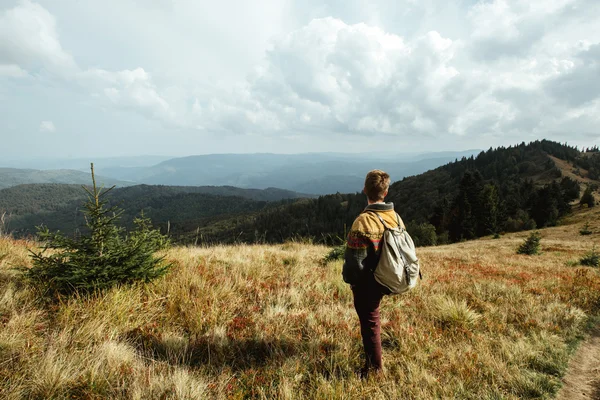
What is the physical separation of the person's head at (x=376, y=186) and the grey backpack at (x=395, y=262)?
278 mm

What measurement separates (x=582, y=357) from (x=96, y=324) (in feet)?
24.0

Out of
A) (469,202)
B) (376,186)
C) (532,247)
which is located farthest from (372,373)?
(469,202)

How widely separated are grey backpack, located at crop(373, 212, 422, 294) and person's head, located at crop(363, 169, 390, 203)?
278 mm

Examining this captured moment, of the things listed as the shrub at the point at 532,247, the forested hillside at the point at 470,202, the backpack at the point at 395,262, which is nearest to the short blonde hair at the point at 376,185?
the backpack at the point at 395,262

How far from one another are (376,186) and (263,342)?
117 inches

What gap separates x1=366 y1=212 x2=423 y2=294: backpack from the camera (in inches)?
119

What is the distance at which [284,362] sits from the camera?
11.9 feet

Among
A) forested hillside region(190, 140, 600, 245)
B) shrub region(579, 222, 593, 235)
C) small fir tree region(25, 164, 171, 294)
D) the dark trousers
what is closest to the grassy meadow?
small fir tree region(25, 164, 171, 294)

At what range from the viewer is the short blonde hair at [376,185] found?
133 inches

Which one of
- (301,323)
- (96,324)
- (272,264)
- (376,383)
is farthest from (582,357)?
(96,324)

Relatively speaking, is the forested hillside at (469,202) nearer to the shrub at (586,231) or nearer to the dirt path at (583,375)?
the shrub at (586,231)

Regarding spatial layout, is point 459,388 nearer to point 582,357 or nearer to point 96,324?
point 582,357

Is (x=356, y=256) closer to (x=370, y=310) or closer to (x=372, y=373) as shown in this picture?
(x=370, y=310)

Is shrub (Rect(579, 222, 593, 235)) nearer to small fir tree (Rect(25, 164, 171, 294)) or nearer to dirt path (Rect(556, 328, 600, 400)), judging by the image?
dirt path (Rect(556, 328, 600, 400))
